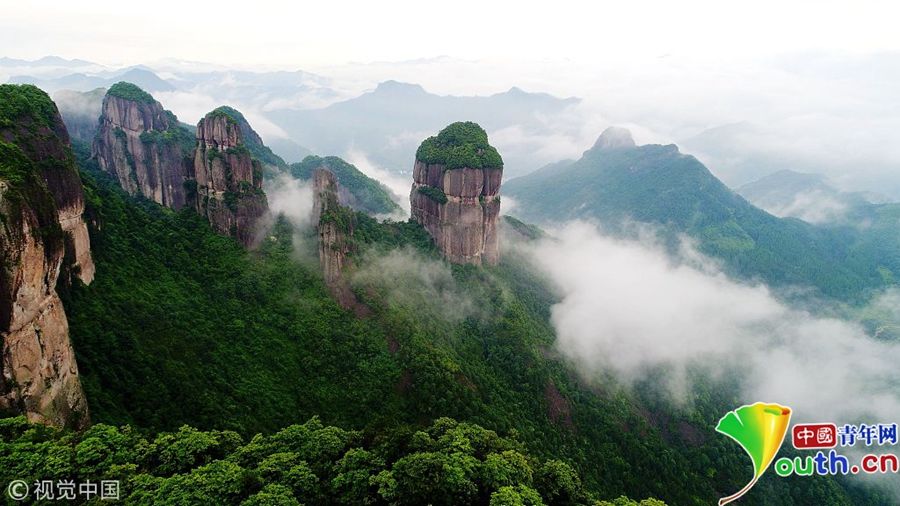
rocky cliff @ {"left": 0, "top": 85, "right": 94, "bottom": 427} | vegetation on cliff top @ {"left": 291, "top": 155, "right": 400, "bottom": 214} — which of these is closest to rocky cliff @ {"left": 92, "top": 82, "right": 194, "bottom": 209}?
vegetation on cliff top @ {"left": 291, "top": 155, "right": 400, "bottom": 214}

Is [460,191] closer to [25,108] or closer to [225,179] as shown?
[225,179]

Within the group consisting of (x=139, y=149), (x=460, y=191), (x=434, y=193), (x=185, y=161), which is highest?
(x=139, y=149)

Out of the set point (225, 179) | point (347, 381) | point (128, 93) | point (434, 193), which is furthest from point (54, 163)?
point (128, 93)

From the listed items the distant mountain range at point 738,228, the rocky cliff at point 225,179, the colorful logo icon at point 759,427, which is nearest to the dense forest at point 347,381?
the rocky cliff at point 225,179

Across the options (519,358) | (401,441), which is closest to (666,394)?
(519,358)

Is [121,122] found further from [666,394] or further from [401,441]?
[666,394]

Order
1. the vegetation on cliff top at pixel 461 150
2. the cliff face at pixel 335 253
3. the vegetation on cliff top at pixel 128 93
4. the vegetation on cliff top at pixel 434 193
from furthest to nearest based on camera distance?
the vegetation on cliff top at pixel 128 93 → the vegetation on cliff top at pixel 434 193 → the vegetation on cliff top at pixel 461 150 → the cliff face at pixel 335 253

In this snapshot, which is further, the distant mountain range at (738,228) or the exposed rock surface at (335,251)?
the distant mountain range at (738,228)

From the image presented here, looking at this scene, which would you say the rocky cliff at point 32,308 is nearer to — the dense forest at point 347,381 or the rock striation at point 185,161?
the dense forest at point 347,381
